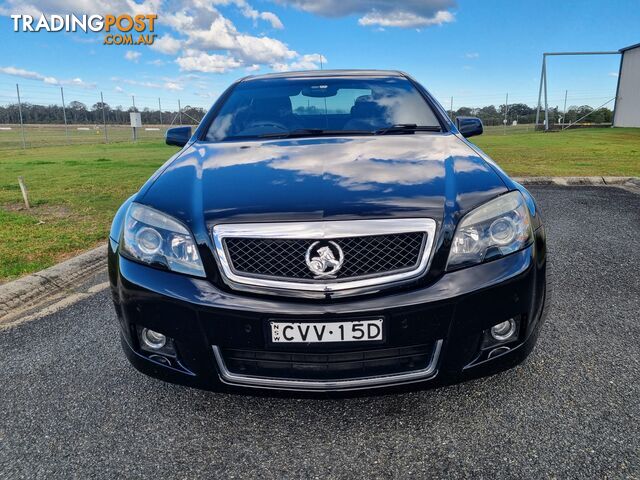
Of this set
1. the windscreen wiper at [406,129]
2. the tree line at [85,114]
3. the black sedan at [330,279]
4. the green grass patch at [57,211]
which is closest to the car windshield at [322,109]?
the windscreen wiper at [406,129]

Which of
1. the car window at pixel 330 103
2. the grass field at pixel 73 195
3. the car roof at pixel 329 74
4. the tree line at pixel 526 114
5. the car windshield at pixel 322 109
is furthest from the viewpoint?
the tree line at pixel 526 114

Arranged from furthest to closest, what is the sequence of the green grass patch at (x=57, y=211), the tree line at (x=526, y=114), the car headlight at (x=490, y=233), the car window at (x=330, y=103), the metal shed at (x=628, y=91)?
the tree line at (x=526, y=114), the metal shed at (x=628, y=91), the green grass patch at (x=57, y=211), the car window at (x=330, y=103), the car headlight at (x=490, y=233)

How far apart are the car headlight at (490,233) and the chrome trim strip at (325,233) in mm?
114

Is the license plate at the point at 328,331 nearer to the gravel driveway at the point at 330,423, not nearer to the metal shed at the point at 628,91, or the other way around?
the gravel driveway at the point at 330,423

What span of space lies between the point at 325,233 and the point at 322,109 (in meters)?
1.66

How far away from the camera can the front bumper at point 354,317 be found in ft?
6.02

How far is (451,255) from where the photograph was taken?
1.92 m

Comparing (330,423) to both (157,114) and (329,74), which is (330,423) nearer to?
(329,74)

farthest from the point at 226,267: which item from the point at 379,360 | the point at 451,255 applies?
the point at 451,255

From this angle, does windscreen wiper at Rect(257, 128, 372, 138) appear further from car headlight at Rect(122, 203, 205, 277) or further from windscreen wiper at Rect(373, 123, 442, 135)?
car headlight at Rect(122, 203, 205, 277)

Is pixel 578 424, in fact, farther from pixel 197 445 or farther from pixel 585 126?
pixel 585 126

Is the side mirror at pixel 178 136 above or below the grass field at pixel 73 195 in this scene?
above

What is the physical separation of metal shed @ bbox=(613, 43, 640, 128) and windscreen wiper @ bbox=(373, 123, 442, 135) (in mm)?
34917

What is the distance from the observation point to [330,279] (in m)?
1.85
